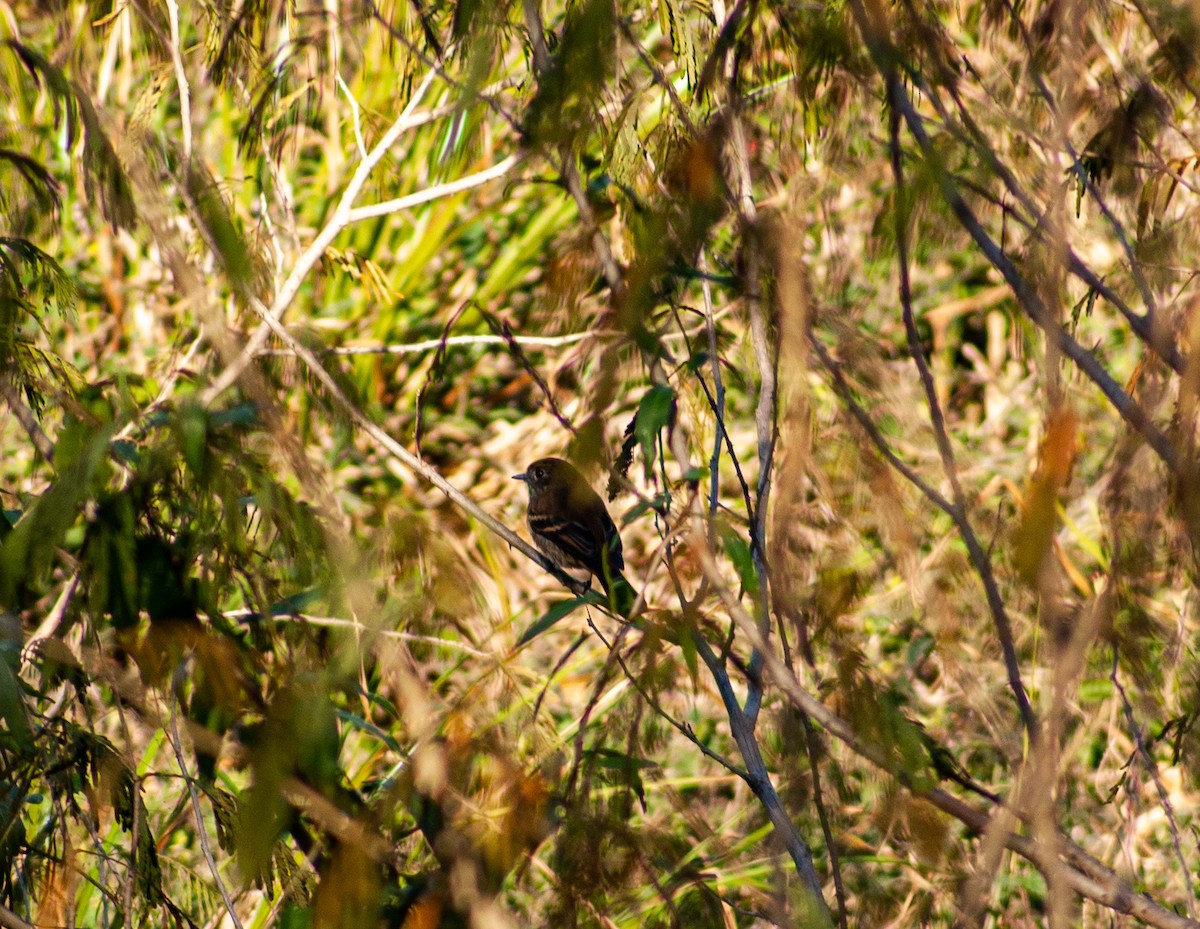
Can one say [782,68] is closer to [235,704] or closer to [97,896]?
[235,704]

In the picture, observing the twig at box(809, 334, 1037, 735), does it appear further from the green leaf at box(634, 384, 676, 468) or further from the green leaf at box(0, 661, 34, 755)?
the green leaf at box(0, 661, 34, 755)

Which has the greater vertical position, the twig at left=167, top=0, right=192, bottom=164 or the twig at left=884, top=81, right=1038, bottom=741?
the twig at left=167, top=0, right=192, bottom=164

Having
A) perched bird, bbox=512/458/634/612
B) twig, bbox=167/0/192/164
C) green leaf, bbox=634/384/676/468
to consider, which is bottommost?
perched bird, bbox=512/458/634/612

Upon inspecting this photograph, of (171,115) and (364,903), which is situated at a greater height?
(171,115)

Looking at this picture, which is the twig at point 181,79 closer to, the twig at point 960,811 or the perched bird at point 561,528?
the twig at point 960,811

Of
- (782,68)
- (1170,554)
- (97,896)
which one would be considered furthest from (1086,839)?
(97,896)

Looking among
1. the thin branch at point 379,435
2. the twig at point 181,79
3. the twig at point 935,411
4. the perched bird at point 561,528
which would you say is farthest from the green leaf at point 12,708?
the perched bird at point 561,528

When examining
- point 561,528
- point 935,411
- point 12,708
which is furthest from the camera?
point 561,528

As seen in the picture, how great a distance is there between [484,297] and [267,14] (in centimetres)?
347

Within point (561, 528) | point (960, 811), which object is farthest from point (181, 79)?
point (561, 528)

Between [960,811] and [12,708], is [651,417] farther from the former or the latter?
[12,708]

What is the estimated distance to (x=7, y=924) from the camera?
2.10 meters

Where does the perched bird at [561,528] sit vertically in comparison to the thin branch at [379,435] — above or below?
below

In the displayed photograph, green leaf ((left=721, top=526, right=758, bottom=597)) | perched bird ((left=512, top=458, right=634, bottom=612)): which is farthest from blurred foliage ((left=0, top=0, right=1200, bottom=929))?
perched bird ((left=512, top=458, right=634, bottom=612))
